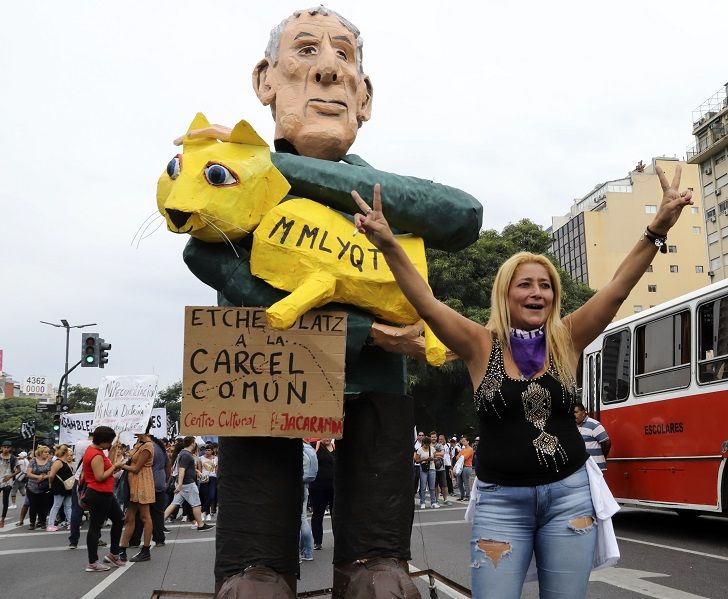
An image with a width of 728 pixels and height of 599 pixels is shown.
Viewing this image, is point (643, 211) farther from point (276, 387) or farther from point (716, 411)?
point (276, 387)

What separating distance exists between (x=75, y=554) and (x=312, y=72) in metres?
7.44

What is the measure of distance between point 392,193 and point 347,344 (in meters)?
0.61

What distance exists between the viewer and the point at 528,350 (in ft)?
7.63

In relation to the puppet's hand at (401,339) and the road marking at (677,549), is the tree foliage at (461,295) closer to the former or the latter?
the road marking at (677,549)

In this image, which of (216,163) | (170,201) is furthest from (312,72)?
(170,201)

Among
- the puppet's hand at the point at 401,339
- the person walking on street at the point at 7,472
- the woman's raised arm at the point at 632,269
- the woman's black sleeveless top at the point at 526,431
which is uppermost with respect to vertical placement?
the woman's raised arm at the point at 632,269

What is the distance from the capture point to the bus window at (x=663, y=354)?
7.99 meters

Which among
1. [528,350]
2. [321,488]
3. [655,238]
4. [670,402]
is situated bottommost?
[321,488]

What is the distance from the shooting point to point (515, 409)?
222 cm

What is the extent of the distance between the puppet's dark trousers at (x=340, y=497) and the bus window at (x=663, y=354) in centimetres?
609

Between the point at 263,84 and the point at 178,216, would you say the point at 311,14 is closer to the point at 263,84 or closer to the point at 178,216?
the point at 263,84

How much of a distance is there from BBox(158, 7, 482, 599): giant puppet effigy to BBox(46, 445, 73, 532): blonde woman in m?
8.69

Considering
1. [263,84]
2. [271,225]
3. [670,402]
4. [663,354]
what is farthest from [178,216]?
[663,354]

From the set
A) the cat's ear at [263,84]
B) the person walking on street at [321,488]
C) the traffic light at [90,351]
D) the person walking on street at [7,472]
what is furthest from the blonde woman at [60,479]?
the cat's ear at [263,84]
